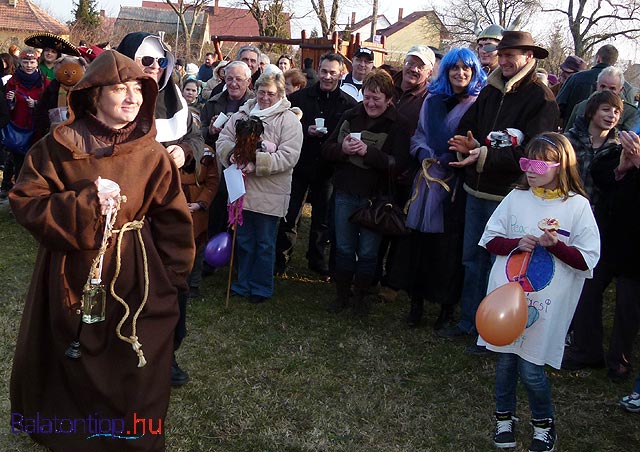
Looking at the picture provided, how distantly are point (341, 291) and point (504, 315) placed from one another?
261cm

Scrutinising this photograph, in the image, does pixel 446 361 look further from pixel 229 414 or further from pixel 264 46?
pixel 264 46

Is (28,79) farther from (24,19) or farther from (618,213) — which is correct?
(24,19)

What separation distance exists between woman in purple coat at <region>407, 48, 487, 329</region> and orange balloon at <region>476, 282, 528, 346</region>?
1.92 m

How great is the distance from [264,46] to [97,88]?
27.2 meters

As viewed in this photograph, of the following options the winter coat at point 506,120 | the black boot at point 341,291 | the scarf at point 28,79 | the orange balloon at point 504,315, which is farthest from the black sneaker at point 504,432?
the scarf at point 28,79

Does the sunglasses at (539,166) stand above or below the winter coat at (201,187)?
above

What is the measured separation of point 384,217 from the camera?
5.25 metres

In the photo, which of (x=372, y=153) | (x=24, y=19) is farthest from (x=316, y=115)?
(x=24, y=19)

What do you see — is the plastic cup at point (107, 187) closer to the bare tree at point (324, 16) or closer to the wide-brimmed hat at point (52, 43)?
the wide-brimmed hat at point (52, 43)

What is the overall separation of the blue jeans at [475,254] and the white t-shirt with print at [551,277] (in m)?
1.21

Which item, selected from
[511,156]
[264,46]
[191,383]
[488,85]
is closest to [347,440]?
[191,383]

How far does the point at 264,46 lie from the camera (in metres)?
29.3

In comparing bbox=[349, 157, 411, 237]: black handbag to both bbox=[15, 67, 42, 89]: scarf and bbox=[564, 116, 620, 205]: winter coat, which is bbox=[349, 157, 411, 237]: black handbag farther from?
bbox=[15, 67, 42, 89]: scarf

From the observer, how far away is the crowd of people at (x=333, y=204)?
3.08 meters
